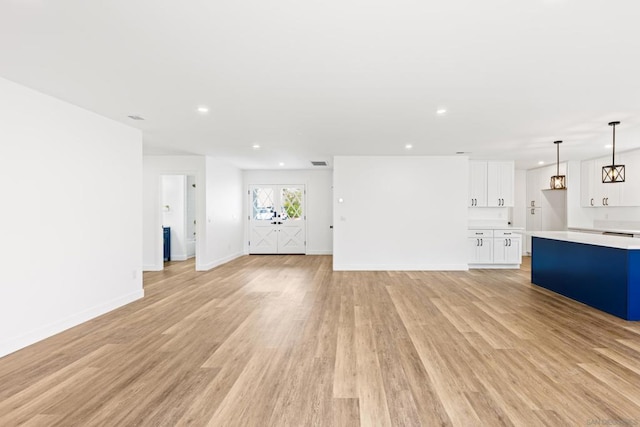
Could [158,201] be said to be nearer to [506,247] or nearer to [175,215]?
[175,215]

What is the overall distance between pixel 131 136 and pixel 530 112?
17.8 feet

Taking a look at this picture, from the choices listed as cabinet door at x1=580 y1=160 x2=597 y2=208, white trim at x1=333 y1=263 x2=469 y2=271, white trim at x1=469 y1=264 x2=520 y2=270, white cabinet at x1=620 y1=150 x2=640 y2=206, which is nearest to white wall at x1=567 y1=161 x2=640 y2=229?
cabinet door at x1=580 y1=160 x2=597 y2=208

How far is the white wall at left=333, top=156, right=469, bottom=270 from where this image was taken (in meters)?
7.08

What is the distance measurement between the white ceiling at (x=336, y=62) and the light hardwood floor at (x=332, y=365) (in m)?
2.53

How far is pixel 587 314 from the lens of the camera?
13.4 ft

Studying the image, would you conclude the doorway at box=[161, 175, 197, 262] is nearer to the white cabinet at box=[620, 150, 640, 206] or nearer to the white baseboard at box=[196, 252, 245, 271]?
the white baseboard at box=[196, 252, 245, 271]

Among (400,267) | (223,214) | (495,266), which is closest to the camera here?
(400,267)

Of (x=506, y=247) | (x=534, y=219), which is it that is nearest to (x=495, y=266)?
(x=506, y=247)

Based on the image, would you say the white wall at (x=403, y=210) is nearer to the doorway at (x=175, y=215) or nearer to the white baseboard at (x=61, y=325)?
the white baseboard at (x=61, y=325)

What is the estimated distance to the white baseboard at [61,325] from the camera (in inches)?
119

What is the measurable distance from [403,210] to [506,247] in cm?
256

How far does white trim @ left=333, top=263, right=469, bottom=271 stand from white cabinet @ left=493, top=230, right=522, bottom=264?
0.86 metres

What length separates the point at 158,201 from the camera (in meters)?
7.04

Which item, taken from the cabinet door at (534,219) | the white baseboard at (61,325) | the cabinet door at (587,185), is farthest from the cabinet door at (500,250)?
the white baseboard at (61,325)
